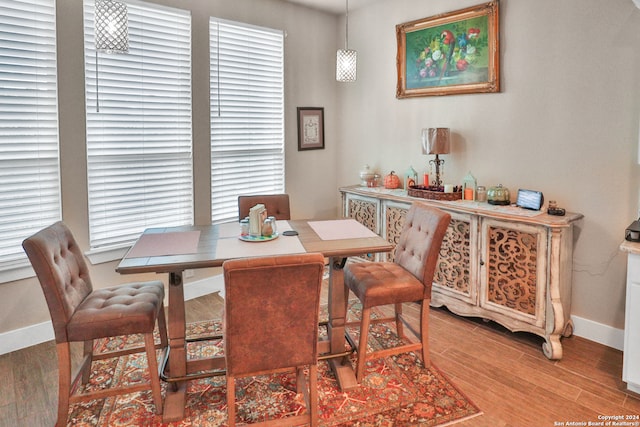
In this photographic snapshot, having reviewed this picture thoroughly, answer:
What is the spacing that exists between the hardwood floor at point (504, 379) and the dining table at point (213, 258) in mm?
648

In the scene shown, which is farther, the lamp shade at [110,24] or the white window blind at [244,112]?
the white window blind at [244,112]

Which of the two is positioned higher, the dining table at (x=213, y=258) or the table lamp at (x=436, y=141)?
the table lamp at (x=436, y=141)

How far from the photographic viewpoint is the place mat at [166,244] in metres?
2.41

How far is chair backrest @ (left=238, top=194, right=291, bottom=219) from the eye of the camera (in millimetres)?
3488

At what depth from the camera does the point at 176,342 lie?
7.91 ft

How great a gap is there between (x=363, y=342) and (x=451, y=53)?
2523 millimetres

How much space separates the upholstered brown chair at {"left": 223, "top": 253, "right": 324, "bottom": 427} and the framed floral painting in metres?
2.43

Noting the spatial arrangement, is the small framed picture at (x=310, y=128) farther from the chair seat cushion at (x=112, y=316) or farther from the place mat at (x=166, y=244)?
the chair seat cushion at (x=112, y=316)

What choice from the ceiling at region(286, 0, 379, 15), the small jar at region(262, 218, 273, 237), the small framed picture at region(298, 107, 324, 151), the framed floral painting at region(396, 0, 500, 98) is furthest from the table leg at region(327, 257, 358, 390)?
the ceiling at region(286, 0, 379, 15)

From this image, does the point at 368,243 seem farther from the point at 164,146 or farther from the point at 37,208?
the point at 37,208

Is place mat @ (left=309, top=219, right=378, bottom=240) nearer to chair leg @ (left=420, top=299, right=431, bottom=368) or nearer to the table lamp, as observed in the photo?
chair leg @ (left=420, top=299, right=431, bottom=368)

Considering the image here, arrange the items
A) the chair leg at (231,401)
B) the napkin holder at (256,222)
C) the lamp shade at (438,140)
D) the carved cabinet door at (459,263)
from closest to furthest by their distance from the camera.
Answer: the chair leg at (231,401)
the napkin holder at (256,222)
the carved cabinet door at (459,263)
the lamp shade at (438,140)

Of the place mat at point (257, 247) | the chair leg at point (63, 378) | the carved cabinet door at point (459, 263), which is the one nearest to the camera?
the chair leg at point (63, 378)

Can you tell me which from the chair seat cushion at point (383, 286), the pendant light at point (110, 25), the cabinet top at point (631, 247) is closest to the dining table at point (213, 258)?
the chair seat cushion at point (383, 286)
